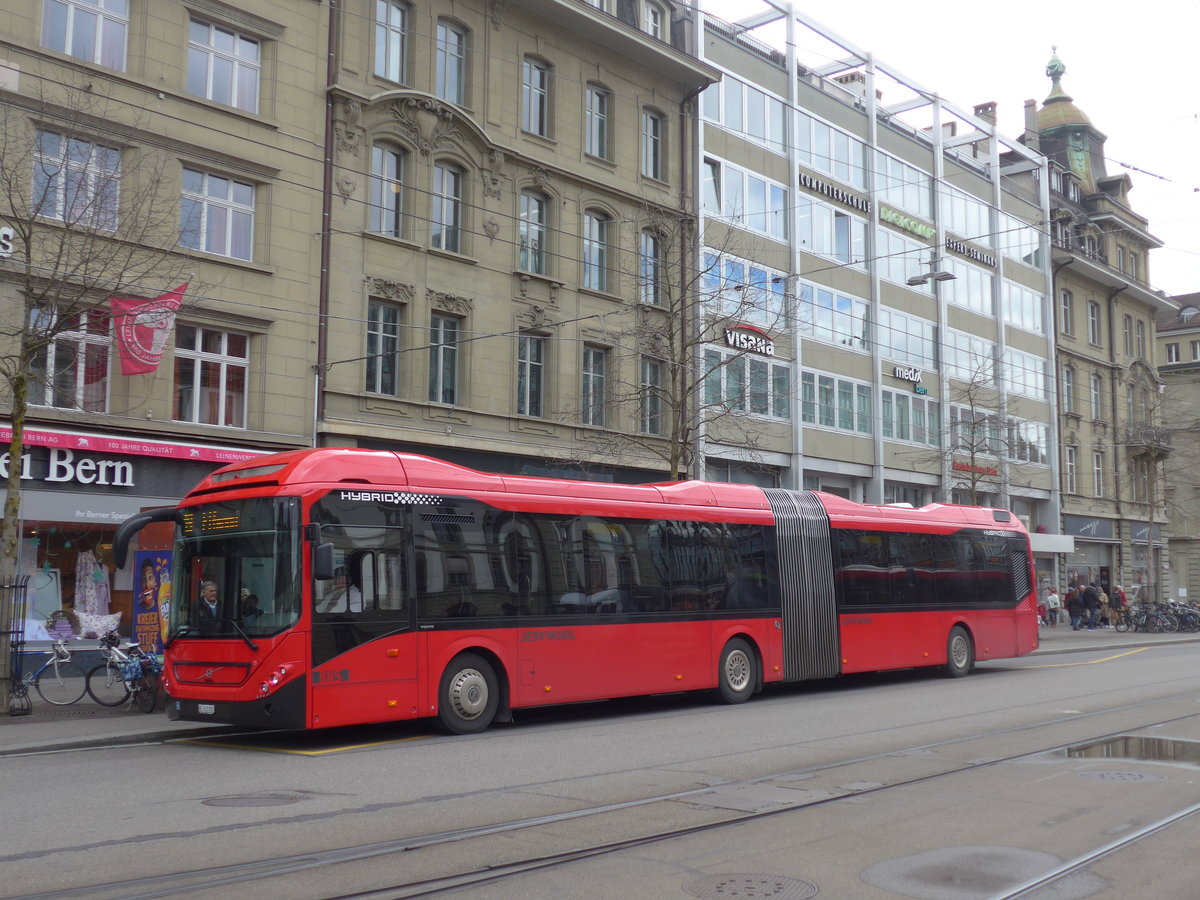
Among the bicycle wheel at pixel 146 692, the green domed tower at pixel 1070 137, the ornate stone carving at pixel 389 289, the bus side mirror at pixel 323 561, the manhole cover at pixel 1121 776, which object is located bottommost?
the manhole cover at pixel 1121 776

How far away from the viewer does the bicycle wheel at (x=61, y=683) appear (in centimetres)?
1662

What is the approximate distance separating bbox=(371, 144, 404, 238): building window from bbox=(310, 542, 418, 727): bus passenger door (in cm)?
1322

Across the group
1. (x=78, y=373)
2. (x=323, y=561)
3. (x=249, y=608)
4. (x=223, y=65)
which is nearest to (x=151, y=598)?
(x=78, y=373)

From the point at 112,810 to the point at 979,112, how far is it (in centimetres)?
5350

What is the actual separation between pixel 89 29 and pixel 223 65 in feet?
8.50

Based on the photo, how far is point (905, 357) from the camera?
41969 millimetres

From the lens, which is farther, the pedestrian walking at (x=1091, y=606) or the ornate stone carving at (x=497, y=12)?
the pedestrian walking at (x=1091, y=606)

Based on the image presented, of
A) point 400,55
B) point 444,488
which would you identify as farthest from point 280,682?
point 400,55

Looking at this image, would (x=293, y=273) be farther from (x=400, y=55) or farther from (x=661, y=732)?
(x=661, y=732)

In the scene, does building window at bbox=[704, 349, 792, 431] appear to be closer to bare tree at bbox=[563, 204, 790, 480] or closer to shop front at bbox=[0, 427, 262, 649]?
bare tree at bbox=[563, 204, 790, 480]

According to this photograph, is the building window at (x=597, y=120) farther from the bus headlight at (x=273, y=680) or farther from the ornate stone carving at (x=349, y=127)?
the bus headlight at (x=273, y=680)

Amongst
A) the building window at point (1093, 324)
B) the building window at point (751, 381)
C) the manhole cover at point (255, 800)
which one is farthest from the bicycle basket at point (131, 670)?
the building window at point (1093, 324)

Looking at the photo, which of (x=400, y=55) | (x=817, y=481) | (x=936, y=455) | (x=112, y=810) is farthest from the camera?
(x=936, y=455)

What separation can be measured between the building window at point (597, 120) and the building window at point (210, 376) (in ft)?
36.6
